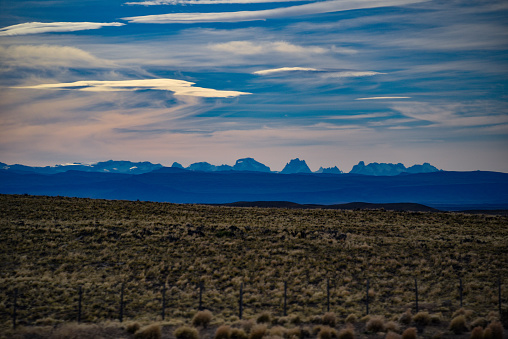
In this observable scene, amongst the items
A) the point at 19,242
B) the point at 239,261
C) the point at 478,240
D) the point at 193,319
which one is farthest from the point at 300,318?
the point at 478,240

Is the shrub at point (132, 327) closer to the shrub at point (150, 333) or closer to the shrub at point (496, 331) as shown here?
the shrub at point (150, 333)

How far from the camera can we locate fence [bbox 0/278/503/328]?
27031 mm

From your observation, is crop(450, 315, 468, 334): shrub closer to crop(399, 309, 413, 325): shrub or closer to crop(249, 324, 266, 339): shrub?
crop(399, 309, 413, 325): shrub

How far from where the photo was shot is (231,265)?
40.3m

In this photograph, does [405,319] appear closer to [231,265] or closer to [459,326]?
[459,326]

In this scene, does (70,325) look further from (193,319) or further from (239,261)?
(239,261)

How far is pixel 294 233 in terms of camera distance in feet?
178

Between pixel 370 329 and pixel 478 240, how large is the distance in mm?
35460

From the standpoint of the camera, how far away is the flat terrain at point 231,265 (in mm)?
29047

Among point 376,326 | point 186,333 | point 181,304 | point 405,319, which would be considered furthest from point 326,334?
point 181,304

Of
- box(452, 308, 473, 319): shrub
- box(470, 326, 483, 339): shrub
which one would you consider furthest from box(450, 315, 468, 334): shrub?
box(452, 308, 473, 319): shrub

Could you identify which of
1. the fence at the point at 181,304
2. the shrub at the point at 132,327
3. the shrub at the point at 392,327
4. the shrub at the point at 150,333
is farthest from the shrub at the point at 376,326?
the shrub at the point at 132,327

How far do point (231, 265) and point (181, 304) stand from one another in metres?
10.9

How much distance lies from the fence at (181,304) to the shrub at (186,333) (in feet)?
14.0
